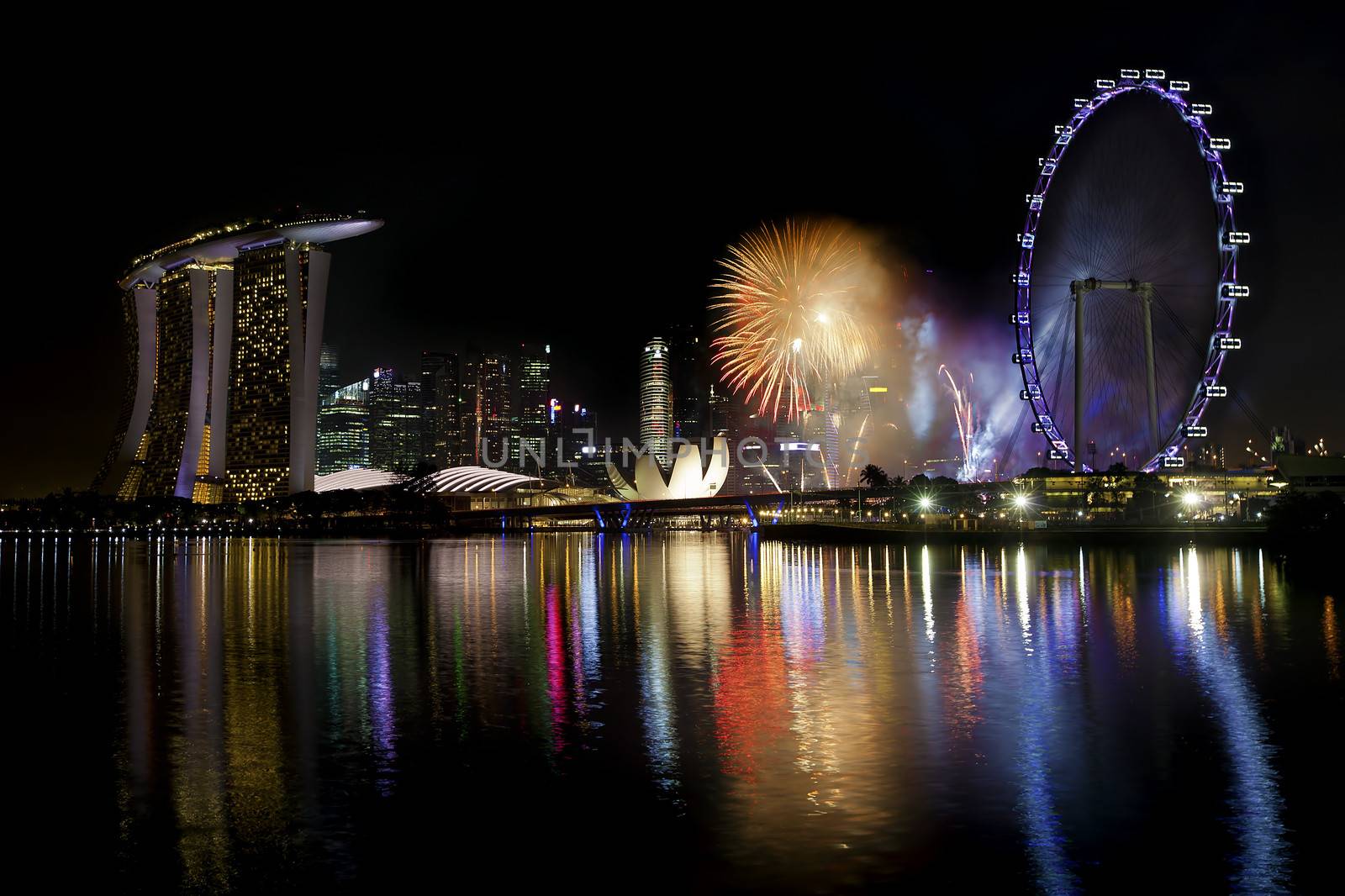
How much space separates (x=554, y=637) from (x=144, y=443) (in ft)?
556

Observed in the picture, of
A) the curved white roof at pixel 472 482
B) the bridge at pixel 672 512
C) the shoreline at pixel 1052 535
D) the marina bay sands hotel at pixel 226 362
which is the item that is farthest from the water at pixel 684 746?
the marina bay sands hotel at pixel 226 362

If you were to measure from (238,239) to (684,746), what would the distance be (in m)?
167

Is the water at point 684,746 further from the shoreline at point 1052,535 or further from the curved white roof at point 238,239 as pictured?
the curved white roof at point 238,239

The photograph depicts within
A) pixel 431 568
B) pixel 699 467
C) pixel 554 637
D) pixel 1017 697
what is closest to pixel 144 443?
pixel 699 467

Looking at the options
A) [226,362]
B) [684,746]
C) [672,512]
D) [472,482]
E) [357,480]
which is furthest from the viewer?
[357,480]

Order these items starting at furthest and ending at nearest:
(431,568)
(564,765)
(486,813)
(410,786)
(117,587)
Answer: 1. (431,568)
2. (117,587)
3. (564,765)
4. (410,786)
5. (486,813)

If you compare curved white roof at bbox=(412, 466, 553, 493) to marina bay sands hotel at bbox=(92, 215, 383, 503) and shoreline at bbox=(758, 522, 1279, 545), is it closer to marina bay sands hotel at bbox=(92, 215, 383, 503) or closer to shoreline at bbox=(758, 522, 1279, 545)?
marina bay sands hotel at bbox=(92, 215, 383, 503)

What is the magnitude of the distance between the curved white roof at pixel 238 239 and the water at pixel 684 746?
134766 mm

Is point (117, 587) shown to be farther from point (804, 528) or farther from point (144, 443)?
point (144, 443)

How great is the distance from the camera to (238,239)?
168 metres

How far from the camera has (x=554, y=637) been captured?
27.7 metres

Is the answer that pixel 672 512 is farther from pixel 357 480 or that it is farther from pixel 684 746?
pixel 684 746

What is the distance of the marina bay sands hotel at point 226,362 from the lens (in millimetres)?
A: 162500

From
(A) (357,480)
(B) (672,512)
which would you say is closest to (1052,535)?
(B) (672,512)
